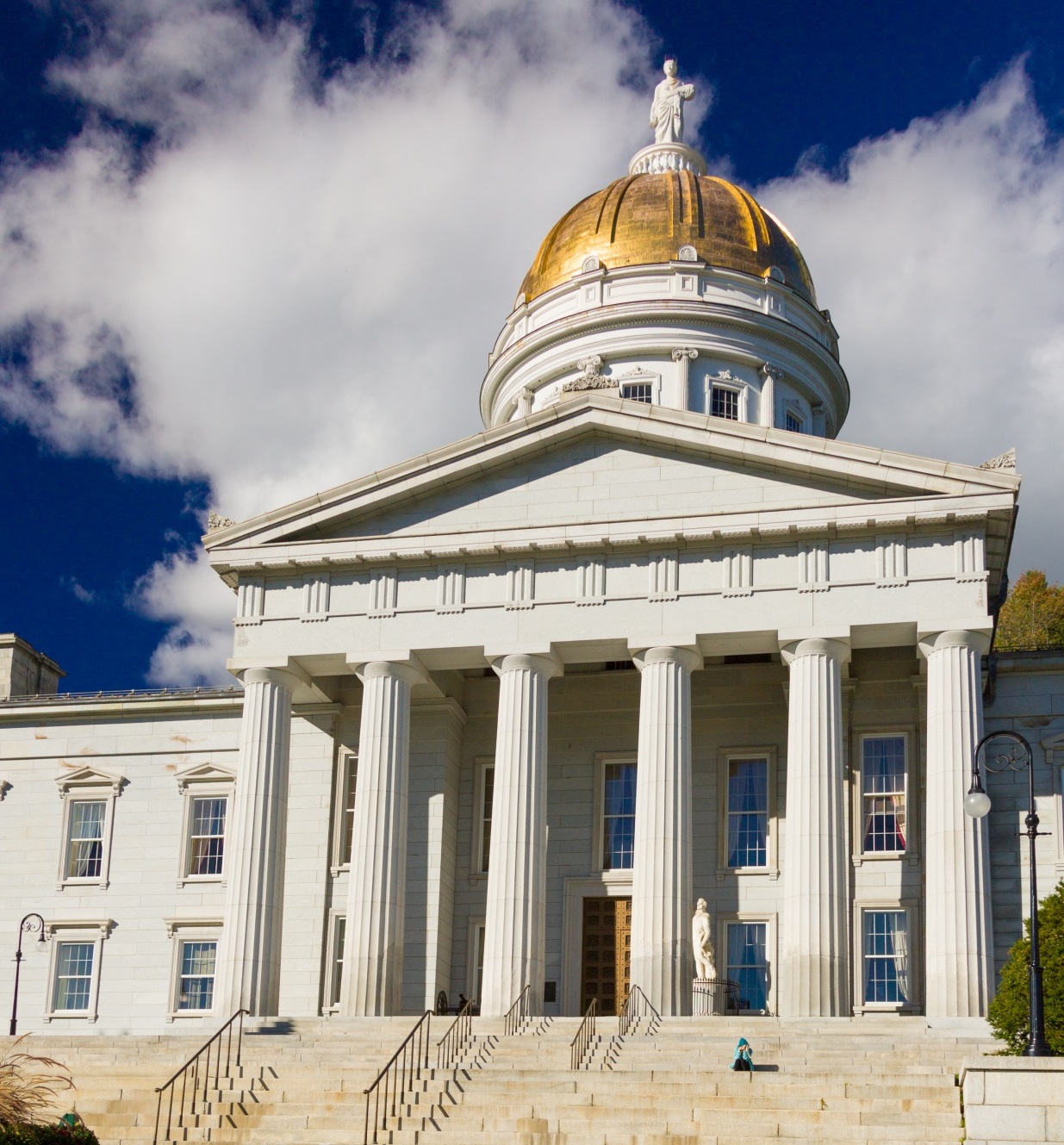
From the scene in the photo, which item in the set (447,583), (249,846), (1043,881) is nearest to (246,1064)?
(249,846)

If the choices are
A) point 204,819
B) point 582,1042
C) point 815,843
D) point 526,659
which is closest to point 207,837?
point 204,819

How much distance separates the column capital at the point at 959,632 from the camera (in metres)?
34.6

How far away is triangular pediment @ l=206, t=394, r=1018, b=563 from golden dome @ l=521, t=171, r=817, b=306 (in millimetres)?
19700

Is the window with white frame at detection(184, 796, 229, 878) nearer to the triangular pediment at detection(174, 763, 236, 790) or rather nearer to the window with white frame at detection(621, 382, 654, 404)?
the triangular pediment at detection(174, 763, 236, 790)

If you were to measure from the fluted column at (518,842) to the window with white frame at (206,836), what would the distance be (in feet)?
34.1

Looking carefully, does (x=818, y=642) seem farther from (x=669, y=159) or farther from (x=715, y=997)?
(x=669, y=159)

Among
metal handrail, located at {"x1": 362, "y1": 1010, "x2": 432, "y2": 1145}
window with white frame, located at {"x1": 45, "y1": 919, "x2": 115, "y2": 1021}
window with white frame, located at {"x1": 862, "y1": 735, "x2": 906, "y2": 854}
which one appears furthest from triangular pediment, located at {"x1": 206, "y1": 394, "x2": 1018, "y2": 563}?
metal handrail, located at {"x1": 362, "y1": 1010, "x2": 432, "y2": 1145}

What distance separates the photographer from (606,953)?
39.5 meters

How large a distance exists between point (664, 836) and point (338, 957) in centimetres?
954

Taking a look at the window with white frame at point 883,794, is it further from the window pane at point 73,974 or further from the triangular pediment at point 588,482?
the window pane at point 73,974

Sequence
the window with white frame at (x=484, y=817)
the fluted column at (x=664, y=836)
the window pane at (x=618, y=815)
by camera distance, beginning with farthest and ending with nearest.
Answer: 1. the window with white frame at (x=484, y=817)
2. the window pane at (x=618, y=815)
3. the fluted column at (x=664, y=836)

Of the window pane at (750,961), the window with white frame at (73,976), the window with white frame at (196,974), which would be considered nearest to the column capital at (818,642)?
the window pane at (750,961)

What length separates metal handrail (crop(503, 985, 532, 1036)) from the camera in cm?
3225

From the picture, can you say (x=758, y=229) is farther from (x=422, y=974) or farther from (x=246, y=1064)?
(x=246, y=1064)
